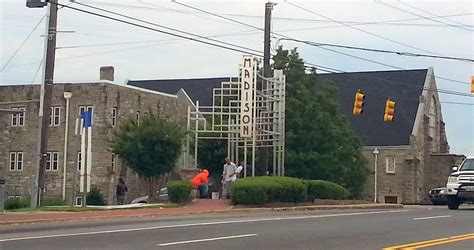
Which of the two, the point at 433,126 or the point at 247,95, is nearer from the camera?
the point at 247,95

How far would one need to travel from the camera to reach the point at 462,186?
102 feet

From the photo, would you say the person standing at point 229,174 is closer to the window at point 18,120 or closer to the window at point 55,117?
the window at point 55,117

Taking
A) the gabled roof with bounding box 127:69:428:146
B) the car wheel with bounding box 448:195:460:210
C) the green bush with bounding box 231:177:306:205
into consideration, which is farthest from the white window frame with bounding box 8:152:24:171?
the car wheel with bounding box 448:195:460:210

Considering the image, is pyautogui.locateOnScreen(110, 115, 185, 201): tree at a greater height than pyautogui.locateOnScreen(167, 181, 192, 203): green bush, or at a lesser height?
greater

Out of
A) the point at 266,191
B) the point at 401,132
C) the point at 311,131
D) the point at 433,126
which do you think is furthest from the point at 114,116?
the point at 433,126

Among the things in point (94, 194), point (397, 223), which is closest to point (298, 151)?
point (94, 194)

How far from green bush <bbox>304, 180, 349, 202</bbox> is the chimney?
81.6 feet

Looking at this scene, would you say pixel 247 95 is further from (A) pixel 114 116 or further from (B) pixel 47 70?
(A) pixel 114 116

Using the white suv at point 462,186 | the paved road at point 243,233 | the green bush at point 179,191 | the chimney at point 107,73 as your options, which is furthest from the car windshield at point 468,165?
the chimney at point 107,73

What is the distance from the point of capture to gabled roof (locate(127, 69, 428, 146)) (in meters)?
60.4

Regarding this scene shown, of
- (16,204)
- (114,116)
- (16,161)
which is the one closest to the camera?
(16,204)

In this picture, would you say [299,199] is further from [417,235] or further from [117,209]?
[417,235]

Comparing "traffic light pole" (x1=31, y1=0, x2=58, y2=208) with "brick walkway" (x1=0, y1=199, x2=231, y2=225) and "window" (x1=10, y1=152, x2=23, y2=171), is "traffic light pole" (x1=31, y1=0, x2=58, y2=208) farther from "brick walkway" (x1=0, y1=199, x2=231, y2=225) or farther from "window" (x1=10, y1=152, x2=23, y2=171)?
"window" (x1=10, y1=152, x2=23, y2=171)

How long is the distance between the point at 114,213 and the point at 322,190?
920 cm
